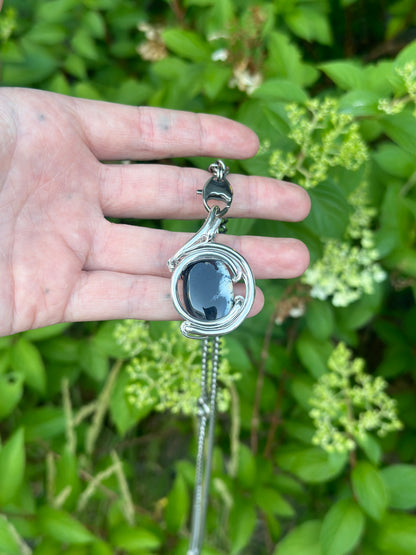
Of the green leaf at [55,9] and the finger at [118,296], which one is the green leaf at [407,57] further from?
the green leaf at [55,9]

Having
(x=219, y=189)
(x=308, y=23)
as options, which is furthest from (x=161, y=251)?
(x=308, y=23)

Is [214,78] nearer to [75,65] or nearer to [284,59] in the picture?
[284,59]

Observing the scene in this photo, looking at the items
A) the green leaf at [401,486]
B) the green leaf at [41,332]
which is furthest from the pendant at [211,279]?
the green leaf at [401,486]

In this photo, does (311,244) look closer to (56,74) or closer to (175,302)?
(175,302)

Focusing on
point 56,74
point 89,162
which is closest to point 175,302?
point 89,162

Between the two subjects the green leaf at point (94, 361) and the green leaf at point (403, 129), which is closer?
the green leaf at point (403, 129)

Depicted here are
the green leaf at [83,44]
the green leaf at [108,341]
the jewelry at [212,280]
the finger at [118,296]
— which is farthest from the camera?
the green leaf at [83,44]

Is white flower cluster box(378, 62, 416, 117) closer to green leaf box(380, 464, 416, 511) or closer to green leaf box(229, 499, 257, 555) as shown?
green leaf box(380, 464, 416, 511)
